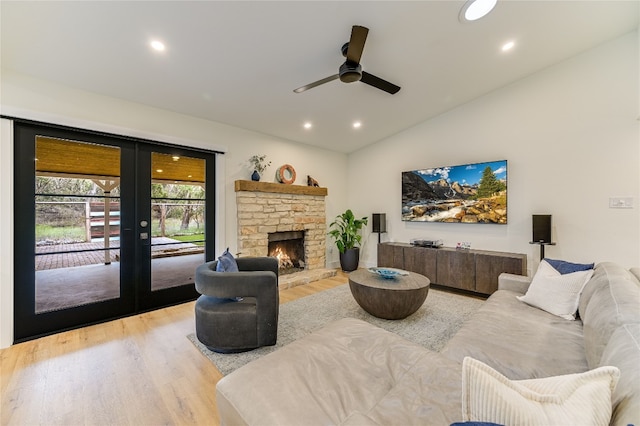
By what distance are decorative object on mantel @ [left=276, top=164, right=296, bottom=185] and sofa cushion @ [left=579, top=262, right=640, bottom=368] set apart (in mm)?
3992

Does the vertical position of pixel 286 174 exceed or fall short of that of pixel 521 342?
it exceeds it

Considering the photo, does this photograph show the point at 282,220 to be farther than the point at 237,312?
Yes

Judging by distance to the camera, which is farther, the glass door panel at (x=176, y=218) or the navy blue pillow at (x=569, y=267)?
the glass door panel at (x=176, y=218)

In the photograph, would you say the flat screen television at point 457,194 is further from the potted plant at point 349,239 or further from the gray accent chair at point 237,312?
the gray accent chair at point 237,312

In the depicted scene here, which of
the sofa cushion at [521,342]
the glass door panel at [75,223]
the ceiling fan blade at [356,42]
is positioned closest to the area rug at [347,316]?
the sofa cushion at [521,342]

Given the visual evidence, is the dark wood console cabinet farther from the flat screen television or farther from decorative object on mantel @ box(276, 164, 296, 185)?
decorative object on mantel @ box(276, 164, 296, 185)

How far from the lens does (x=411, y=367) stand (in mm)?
1303

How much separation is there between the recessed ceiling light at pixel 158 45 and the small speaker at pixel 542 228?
185 inches

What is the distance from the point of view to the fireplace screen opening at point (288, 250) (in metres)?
4.80

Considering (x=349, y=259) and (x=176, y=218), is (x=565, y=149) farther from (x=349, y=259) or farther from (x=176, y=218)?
(x=176, y=218)

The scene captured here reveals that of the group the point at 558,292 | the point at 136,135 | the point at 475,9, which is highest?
the point at 475,9

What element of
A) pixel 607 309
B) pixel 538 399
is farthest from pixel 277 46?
pixel 607 309

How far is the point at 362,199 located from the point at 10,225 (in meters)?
5.11

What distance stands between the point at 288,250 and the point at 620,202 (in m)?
4.74
